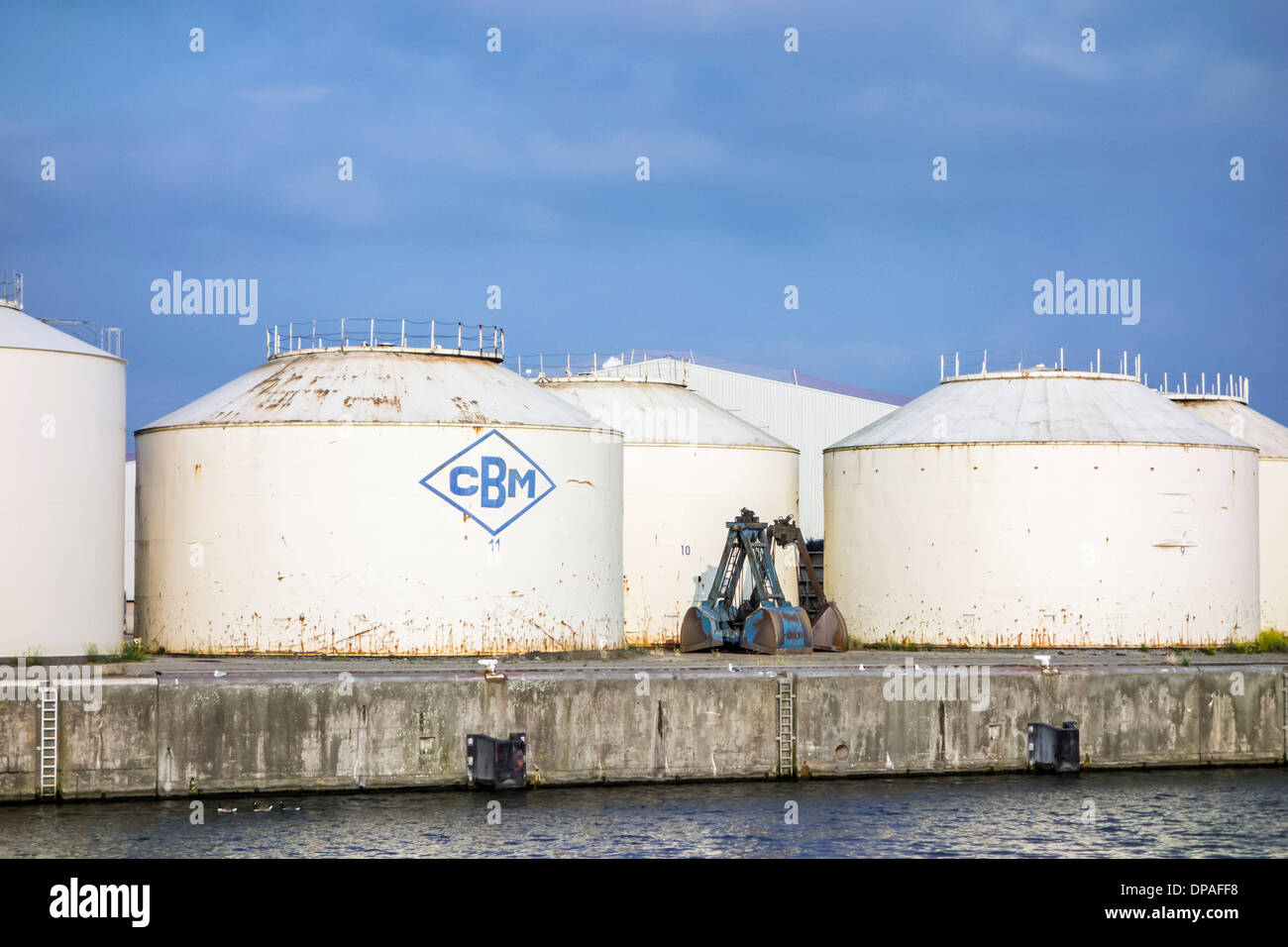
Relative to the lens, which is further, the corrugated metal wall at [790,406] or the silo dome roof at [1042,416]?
the corrugated metal wall at [790,406]

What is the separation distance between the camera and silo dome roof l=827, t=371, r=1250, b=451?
1607 inches

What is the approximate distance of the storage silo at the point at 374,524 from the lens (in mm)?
32812

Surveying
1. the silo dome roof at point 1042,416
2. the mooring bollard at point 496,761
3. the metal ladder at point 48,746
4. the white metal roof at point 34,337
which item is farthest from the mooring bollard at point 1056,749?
the white metal roof at point 34,337

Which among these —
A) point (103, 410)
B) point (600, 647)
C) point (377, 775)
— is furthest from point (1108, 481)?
point (103, 410)

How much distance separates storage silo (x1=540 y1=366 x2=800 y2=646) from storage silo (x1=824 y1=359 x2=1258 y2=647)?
339cm

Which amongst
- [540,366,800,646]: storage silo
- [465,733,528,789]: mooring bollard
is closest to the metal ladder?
[465,733,528,789]: mooring bollard

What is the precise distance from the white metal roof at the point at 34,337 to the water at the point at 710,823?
8.81 metres

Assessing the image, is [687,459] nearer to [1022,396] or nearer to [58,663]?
[1022,396]

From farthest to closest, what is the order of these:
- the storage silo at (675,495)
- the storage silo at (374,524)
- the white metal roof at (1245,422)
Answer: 1. the white metal roof at (1245,422)
2. the storage silo at (675,495)
3. the storage silo at (374,524)

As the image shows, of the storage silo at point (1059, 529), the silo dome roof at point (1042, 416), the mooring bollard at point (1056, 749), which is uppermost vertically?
the silo dome roof at point (1042, 416)

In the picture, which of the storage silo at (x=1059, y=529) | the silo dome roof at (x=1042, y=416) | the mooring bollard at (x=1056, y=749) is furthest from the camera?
the silo dome roof at (x=1042, y=416)

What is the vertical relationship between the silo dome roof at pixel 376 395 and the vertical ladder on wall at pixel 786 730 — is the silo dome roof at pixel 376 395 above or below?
above

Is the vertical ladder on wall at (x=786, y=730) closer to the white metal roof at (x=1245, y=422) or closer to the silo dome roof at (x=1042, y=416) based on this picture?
the silo dome roof at (x=1042, y=416)
